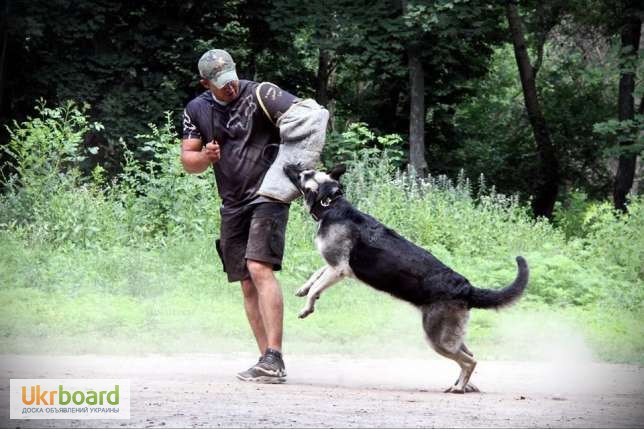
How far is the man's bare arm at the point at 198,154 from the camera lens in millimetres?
6949

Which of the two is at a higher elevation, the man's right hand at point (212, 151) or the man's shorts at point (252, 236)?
the man's right hand at point (212, 151)

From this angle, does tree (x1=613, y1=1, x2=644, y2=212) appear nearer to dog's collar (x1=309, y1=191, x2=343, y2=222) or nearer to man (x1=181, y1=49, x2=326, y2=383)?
dog's collar (x1=309, y1=191, x2=343, y2=222)

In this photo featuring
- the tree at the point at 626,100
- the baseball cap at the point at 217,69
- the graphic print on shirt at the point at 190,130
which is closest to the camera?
the baseball cap at the point at 217,69

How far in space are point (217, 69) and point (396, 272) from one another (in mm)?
1896

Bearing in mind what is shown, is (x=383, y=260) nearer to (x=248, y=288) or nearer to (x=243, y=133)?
(x=248, y=288)

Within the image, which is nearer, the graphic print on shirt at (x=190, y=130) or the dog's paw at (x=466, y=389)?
the dog's paw at (x=466, y=389)

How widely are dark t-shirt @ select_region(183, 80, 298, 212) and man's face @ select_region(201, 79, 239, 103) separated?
0.04 meters

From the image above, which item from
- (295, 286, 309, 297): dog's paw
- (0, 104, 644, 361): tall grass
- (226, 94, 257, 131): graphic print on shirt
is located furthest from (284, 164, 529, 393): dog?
(0, 104, 644, 361): tall grass

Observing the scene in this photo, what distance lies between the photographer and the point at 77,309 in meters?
9.66

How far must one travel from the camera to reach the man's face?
6.95m

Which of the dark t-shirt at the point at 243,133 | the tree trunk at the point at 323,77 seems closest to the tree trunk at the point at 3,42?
the tree trunk at the point at 323,77

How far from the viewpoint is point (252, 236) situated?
699 centimetres

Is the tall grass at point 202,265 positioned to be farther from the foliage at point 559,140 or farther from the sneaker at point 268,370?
the foliage at point 559,140

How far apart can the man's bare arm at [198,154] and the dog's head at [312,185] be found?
523 millimetres
